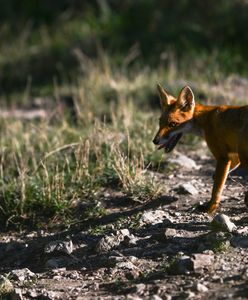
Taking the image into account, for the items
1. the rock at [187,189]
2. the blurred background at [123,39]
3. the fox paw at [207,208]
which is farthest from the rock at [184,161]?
the blurred background at [123,39]

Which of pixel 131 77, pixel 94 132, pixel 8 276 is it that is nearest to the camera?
pixel 8 276

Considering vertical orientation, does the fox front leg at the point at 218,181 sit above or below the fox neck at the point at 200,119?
below

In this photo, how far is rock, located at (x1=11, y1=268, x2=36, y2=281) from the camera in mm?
6273

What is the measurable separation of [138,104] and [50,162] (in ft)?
12.1

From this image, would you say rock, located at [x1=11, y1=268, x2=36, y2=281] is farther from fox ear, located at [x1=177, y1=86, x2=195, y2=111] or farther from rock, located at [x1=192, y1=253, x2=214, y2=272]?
fox ear, located at [x1=177, y1=86, x2=195, y2=111]

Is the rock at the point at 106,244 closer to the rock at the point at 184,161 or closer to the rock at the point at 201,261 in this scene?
the rock at the point at 201,261

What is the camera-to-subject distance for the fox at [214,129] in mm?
6699

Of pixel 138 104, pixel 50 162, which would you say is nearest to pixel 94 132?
pixel 50 162

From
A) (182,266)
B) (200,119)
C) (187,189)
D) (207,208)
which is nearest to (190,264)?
(182,266)

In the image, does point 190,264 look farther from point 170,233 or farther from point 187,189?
point 187,189

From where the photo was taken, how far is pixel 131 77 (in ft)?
45.4

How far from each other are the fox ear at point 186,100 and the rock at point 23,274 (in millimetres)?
2217

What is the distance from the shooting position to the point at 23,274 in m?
6.33

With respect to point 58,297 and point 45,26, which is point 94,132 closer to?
point 58,297
